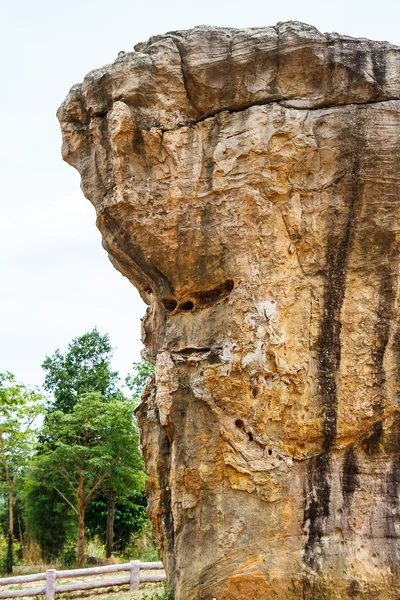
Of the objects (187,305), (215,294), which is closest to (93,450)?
(187,305)

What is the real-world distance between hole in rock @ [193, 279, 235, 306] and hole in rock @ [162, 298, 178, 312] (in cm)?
45

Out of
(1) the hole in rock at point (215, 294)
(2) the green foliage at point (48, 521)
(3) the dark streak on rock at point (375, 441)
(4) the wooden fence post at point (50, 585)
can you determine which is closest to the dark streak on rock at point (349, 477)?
(3) the dark streak on rock at point (375, 441)

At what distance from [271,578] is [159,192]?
5320 mm

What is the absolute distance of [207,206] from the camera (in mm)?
9422

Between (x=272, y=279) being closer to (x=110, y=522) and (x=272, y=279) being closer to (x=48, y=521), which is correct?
(x=110, y=522)

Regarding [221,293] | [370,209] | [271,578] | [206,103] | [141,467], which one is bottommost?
[271,578]

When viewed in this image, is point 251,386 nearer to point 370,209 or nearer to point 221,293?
point 221,293

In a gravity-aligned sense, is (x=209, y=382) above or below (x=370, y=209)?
below

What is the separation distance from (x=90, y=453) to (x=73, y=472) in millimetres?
1270

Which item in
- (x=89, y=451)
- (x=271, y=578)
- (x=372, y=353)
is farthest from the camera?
(x=89, y=451)

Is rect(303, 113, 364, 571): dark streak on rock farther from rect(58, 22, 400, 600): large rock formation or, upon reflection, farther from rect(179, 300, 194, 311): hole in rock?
rect(179, 300, 194, 311): hole in rock

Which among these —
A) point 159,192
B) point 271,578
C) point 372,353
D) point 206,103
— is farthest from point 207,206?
point 271,578

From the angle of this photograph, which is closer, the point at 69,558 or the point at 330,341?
the point at 330,341

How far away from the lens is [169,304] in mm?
10273
